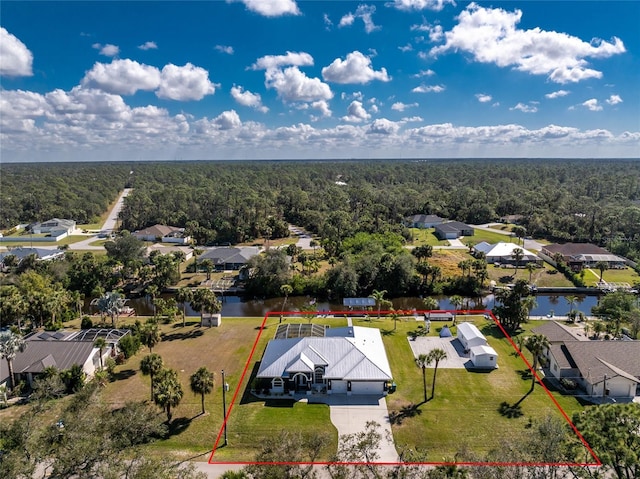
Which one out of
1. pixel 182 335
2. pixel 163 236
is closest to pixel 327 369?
pixel 182 335

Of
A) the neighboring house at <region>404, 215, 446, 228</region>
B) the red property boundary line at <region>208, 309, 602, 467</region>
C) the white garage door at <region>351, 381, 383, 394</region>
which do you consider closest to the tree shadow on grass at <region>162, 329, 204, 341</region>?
the red property boundary line at <region>208, 309, 602, 467</region>

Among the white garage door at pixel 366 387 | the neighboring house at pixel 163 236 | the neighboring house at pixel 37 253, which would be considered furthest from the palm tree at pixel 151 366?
the neighboring house at pixel 163 236

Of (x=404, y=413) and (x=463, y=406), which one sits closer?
(x=404, y=413)

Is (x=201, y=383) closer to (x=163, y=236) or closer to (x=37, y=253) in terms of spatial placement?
(x=37, y=253)

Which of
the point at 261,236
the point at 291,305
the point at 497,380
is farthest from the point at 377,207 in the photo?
the point at 497,380

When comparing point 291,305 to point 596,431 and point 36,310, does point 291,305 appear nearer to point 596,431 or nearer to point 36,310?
point 36,310

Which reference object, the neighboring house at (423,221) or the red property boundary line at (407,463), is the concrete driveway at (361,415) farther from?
the neighboring house at (423,221)
